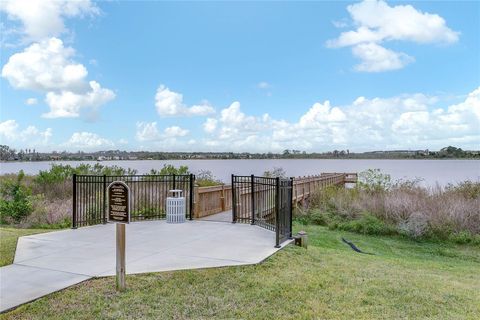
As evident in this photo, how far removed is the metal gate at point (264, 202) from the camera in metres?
7.54

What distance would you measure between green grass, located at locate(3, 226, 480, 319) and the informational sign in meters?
0.94

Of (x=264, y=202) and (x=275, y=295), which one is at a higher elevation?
(x=264, y=202)

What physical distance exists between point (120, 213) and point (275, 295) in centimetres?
235

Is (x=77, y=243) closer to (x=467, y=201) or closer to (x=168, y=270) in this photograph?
(x=168, y=270)

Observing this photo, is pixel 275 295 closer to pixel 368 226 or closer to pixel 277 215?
pixel 277 215

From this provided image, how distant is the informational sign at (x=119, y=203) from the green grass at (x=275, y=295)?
37.0 inches

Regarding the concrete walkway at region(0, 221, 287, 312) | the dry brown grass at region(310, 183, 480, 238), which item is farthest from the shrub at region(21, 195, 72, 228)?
the dry brown grass at region(310, 183, 480, 238)

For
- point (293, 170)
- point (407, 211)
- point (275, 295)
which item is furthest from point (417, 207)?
point (293, 170)

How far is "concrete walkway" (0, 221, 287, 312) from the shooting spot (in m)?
5.14

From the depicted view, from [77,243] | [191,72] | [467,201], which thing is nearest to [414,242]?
[467,201]

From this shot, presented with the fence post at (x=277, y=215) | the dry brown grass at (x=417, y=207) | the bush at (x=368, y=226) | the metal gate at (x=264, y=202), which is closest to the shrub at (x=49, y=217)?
the metal gate at (x=264, y=202)

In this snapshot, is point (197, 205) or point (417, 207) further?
point (417, 207)

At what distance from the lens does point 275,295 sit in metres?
4.80

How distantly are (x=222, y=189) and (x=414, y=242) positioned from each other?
255 inches
